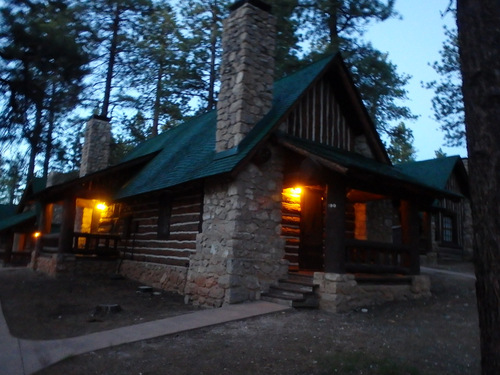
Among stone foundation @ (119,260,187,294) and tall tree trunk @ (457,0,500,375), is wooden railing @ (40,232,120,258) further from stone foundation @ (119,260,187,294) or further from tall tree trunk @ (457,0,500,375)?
tall tree trunk @ (457,0,500,375)

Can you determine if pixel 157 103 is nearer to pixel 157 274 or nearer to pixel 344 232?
pixel 157 274

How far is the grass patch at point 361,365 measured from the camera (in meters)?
5.20

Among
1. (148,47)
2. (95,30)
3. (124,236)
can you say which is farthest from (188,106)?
(124,236)

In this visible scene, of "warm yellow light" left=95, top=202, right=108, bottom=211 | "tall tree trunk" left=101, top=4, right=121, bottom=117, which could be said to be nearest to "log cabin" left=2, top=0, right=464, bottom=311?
"warm yellow light" left=95, top=202, right=108, bottom=211

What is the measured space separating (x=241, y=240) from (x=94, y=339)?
3.87m

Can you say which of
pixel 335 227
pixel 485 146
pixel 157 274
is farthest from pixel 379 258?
pixel 485 146

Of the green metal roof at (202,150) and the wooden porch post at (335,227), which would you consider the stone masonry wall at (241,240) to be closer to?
the green metal roof at (202,150)

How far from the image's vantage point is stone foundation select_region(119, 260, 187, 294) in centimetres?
1175

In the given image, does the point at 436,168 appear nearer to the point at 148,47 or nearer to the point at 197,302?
the point at 197,302

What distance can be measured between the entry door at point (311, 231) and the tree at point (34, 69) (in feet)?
24.2

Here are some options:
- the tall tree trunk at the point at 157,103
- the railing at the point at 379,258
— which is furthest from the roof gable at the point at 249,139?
the tall tree trunk at the point at 157,103

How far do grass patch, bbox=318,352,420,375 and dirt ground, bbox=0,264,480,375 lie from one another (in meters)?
0.01

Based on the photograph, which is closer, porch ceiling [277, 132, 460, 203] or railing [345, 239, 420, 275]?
porch ceiling [277, 132, 460, 203]

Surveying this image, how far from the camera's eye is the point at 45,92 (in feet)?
37.3
